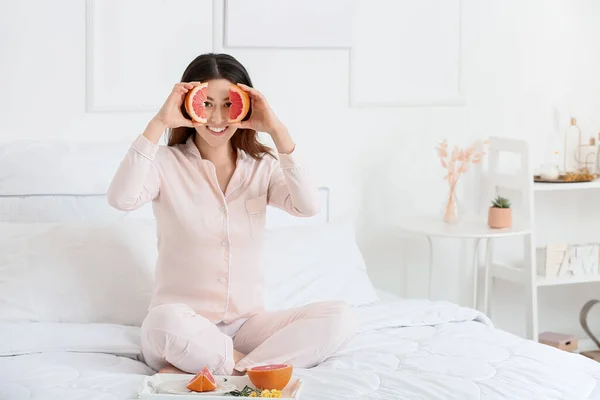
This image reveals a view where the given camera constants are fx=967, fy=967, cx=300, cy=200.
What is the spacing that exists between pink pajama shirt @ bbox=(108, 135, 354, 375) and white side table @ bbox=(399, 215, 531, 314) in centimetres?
94

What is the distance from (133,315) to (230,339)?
0.48m

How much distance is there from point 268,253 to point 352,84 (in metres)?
0.89

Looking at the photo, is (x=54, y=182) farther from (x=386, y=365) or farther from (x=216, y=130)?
(x=386, y=365)

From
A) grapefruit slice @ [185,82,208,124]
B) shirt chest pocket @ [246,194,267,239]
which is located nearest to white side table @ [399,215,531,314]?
shirt chest pocket @ [246,194,267,239]

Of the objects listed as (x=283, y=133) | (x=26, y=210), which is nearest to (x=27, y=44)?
(x=26, y=210)

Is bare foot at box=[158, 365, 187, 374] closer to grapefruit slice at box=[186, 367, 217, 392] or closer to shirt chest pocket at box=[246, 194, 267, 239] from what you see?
grapefruit slice at box=[186, 367, 217, 392]

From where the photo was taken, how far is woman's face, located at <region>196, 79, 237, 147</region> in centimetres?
246

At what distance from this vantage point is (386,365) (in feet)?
7.61

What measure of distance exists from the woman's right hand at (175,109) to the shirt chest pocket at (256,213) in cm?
27

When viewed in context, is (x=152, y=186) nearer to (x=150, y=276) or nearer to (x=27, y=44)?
(x=150, y=276)

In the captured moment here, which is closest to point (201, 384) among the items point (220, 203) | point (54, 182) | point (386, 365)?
point (386, 365)

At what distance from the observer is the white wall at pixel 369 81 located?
3.18m

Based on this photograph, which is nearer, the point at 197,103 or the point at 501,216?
the point at 197,103

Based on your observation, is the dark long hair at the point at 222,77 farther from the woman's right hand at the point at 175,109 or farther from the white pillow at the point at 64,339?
the white pillow at the point at 64,339
